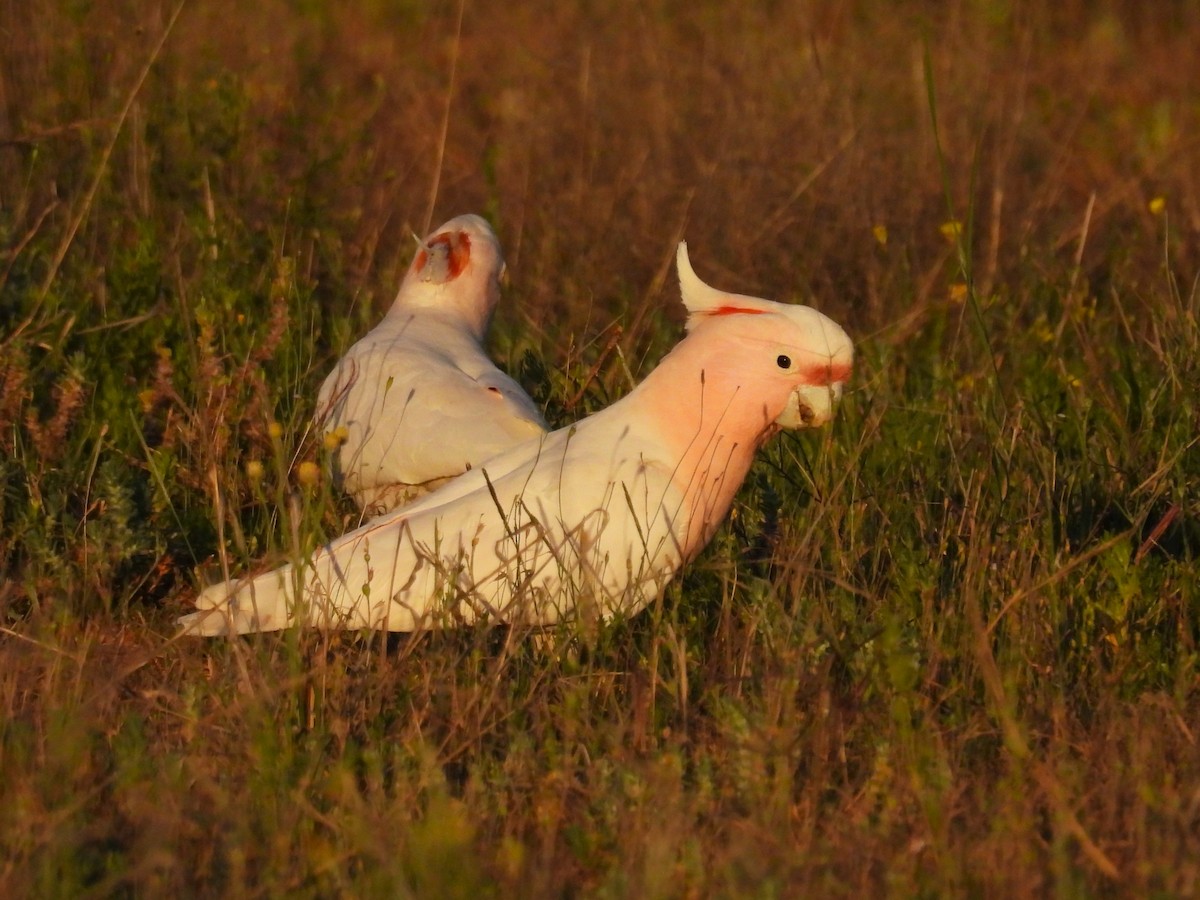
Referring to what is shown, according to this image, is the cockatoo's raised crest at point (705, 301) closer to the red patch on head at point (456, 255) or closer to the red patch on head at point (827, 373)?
the red patch on head at point (827, 373)

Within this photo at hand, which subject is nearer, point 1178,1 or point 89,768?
point 89,768

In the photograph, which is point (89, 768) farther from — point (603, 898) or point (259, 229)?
point (259, 229)

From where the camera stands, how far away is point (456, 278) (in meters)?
4.99

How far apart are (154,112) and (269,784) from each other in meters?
3.69

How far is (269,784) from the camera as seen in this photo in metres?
2.64

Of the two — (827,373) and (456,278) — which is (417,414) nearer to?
(456,278)

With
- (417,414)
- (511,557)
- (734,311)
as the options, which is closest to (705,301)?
(734,311)

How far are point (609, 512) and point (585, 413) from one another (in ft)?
3.61

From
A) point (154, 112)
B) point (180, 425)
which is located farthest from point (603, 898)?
point (154, 112)

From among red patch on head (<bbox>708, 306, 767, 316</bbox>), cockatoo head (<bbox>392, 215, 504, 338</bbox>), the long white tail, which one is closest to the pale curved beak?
red patch on head (<bbox>708, 306, 767, 316</bbox>)

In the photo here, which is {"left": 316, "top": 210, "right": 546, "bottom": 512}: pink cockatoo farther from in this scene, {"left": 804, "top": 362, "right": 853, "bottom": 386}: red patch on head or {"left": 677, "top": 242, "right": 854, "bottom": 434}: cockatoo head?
{"left": 804, "top": 362, "right": 853, "bottom": 386}: red patch on head

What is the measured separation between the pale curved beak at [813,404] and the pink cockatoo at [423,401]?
829 millimetres

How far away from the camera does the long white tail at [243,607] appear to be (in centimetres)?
320

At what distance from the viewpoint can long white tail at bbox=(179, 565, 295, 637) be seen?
126 inches
